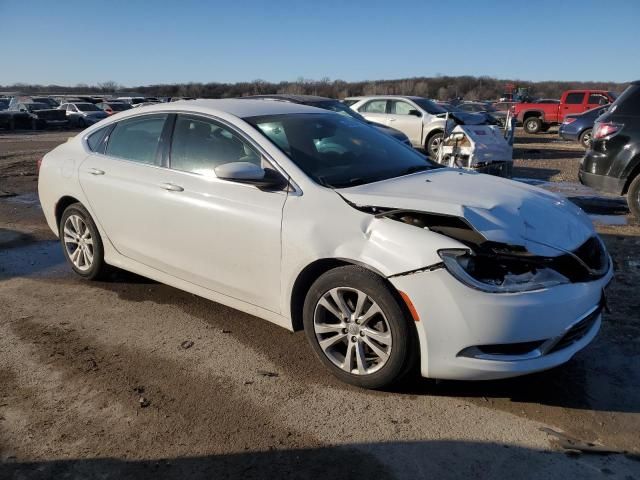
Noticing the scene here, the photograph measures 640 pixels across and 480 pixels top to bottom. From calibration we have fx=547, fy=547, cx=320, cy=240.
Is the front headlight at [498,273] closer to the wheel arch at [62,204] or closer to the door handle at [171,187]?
the door handle at [171,187]

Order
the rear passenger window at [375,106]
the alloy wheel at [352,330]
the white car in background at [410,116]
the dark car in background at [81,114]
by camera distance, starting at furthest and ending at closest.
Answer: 1. the dark car in background at [81,114]
2. the rear passenger window at [375,106]
3. the white car in background at [410,116]
4. the alloy wheel at [352,330]

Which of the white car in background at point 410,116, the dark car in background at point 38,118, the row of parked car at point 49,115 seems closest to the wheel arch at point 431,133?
the white car in background at point 410,116

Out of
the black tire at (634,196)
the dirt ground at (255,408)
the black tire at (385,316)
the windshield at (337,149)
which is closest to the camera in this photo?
the dirt ground at (255,408)

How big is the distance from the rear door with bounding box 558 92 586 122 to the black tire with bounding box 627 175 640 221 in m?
19.2

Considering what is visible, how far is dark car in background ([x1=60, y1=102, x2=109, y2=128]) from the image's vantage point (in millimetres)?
31172

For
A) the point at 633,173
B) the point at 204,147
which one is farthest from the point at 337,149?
the point at 633,173

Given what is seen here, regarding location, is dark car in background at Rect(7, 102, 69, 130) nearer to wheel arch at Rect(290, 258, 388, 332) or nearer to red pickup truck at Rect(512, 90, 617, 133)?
red pickup truck at Rect(512, 90, 617, 133)

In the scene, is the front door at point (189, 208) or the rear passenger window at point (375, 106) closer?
the front door at point (189, 208)

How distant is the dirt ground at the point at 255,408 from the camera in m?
2.61

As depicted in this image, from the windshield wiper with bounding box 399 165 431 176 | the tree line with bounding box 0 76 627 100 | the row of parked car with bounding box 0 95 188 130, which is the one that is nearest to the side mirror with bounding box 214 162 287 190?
the windshield wiper with bounding box 399 165 431 176

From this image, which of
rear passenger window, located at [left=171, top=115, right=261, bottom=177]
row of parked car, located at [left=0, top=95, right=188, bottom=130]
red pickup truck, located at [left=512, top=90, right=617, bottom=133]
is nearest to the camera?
rear passenger window, located at [left=171, top=115, right=261, bottom=177]

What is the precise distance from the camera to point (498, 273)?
2922 millimetres

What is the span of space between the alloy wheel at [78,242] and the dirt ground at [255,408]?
63cm

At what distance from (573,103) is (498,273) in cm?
2452
